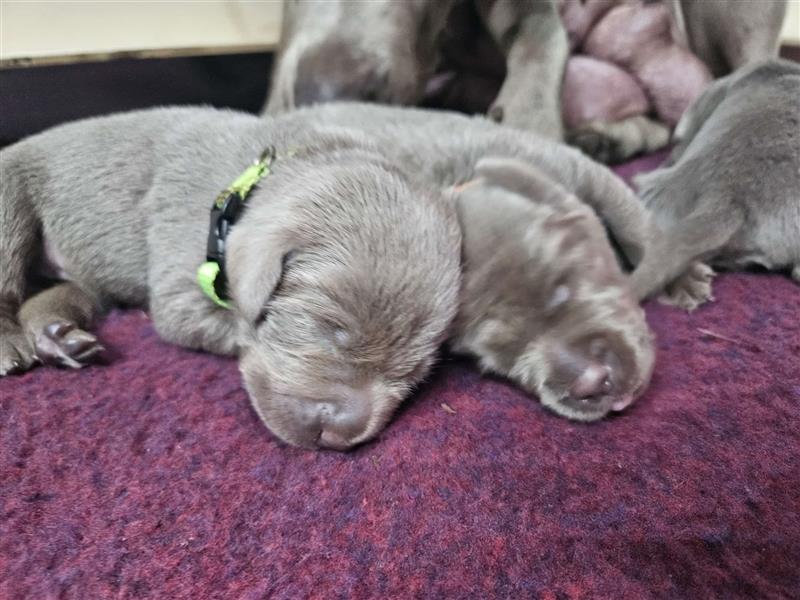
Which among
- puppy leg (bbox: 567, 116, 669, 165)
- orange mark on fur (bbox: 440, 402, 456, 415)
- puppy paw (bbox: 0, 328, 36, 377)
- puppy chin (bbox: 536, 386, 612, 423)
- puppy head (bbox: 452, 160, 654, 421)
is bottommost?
puppy leg (bbox: 567, 116, 669, 165)

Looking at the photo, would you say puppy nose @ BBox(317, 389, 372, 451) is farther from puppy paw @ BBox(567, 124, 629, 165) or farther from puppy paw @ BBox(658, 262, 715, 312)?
puppy paw @ BBox(567, 124, 629, 165)

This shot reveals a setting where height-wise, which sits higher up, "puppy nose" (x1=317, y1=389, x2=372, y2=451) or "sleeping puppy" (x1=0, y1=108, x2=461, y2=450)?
"sleeping puppy" (x1=0, y1=108, x2=461, y2=450)

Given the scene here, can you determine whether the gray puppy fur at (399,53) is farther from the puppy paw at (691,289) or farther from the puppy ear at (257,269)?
the puppy ear at (257,269)

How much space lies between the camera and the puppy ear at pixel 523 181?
1741mm

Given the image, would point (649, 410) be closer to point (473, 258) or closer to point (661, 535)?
point (661, 535)

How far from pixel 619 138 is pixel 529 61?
473mm

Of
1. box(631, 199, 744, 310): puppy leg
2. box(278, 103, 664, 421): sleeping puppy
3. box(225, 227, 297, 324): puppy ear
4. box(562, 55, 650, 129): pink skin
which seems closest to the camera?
box(225, 227, 297, 324): puppy ear

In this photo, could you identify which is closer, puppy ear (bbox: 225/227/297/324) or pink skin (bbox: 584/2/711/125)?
puppy ear (bbox: 225/227/297/324)

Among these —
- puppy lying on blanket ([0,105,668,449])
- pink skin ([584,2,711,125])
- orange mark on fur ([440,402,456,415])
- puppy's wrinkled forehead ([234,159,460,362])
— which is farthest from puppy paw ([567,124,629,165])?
orange mark on fur ([440,402,456,415])

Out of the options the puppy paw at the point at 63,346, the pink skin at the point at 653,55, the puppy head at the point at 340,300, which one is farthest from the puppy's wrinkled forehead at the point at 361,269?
the pink skin at the point at 653,55

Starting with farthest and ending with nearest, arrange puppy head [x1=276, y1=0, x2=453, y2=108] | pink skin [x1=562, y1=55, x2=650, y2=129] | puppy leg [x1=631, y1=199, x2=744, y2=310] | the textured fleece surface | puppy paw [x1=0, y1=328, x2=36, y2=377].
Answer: pink skin [x1=562, y1=55, x2=650, y2=129], puppy head [x1=276, y1=0, x2=453, y2=108], puppy leg [x1=631, y1=199, x2=744, y2=310], puppy paw [x1=0, y1=328, x2=36, y2=377], the textured fleece surface

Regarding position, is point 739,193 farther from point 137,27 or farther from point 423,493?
point 137,27

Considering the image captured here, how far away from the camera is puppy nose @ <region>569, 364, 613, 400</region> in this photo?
4.83 feet

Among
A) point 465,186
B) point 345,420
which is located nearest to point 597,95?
point 465,186
